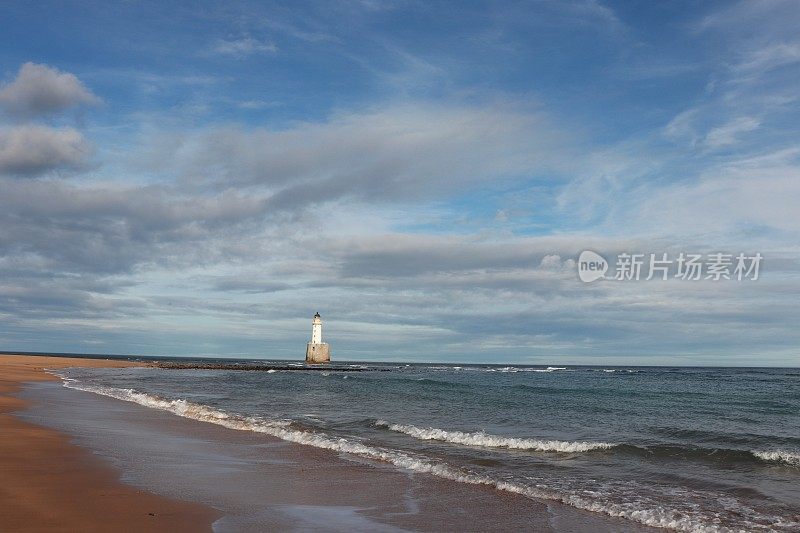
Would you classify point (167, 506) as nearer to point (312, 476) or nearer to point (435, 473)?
point (312, 476)

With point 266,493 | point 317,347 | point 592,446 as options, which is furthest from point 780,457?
point 317,347

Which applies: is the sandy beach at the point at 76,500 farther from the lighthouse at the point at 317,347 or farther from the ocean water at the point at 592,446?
the lighthouse at the point at 317,347

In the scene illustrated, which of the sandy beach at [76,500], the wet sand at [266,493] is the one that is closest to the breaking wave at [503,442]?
the wet sand at [266,493]

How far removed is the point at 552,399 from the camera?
118ft

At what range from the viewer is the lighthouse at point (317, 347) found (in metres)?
120

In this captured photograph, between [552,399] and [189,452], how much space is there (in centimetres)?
2614

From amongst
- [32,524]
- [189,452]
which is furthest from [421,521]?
[189,452]

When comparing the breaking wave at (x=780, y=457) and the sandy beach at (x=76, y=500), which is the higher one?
the sandy beach at (x=76, y=500)

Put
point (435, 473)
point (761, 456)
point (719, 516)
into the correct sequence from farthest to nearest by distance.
Answer: point (761, 456) → point (435, 473) → point (719, 516)

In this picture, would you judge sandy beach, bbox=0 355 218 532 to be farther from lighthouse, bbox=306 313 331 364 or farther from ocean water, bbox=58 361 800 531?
lighthouse, bbox=306 313 331 364

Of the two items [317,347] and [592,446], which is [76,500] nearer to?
[592,446]

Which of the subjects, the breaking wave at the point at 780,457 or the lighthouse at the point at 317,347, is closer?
the breaking wave at the point at 780,457

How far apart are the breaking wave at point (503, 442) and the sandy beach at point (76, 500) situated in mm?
9671

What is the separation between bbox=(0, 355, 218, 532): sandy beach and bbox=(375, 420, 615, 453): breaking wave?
9.67m
